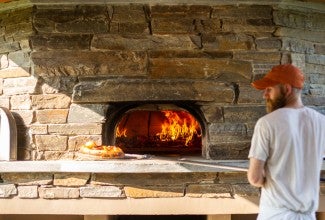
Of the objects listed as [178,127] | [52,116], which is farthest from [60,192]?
[178,127]

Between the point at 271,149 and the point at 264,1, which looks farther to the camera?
the point at 264,1

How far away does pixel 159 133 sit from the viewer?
4.26m

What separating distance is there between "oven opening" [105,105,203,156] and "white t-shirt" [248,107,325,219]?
6.83 ft

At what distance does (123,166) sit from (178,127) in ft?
3.50

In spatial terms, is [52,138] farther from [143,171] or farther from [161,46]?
[161,46]

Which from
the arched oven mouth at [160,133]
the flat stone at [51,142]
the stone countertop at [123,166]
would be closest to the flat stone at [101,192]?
the stone countertop at [123,166]

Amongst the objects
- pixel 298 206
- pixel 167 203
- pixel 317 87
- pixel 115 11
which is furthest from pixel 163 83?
pixel 298 206

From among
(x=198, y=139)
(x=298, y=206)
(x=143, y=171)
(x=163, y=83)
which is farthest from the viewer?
(x=198, y=139)

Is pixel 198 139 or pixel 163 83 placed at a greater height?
pixel 163 83

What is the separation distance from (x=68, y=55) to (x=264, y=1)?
1737 mm

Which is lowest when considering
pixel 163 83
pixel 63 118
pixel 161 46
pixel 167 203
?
pixel 167 203

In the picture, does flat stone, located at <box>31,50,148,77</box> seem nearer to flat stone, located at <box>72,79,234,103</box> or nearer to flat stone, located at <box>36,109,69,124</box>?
flat stone, located at <box>72,79,234,103</box>

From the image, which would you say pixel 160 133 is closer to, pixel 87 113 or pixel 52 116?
pixel 87 113

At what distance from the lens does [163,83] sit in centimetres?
348
